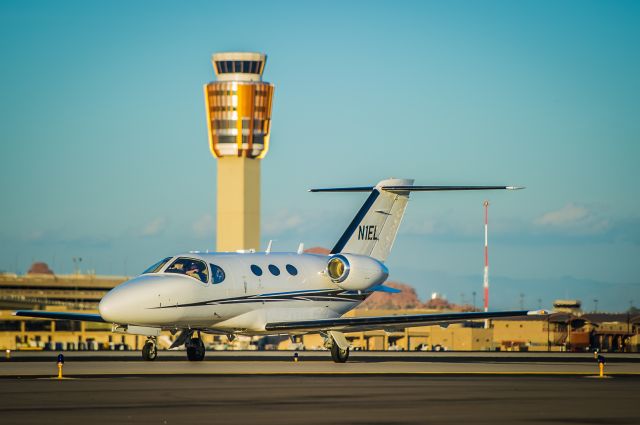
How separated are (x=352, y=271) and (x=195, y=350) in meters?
6.44

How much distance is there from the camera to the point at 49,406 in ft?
74.6

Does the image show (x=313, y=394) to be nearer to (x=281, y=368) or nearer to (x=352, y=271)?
(x=281, y=368)

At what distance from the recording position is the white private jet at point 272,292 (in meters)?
38.9

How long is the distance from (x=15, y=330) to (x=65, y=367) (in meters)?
110

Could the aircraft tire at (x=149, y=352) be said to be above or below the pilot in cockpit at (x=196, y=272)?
below

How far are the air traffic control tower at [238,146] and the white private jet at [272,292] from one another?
145 m

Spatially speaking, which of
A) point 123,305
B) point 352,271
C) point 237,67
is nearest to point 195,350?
point 123,305

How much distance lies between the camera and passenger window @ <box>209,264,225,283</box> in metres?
40.5

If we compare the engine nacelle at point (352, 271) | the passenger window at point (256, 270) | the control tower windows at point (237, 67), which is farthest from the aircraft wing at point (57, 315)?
the control tower windows at point (237, 67)

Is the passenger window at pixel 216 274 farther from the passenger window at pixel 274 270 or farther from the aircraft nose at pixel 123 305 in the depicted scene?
the aircraft nose at pixel 123 305

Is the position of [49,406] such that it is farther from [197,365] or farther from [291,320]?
[291,320]

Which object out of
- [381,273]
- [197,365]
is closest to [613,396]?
[197,365]

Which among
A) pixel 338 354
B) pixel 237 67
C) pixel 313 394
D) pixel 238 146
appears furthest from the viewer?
pixel 237 67

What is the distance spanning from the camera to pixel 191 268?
40125mm
